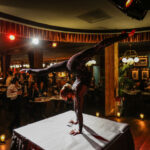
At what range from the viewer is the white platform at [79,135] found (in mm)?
1548

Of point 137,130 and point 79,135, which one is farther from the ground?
point 79,135

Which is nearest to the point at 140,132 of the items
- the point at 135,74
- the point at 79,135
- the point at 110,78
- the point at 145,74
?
the point at 110,78

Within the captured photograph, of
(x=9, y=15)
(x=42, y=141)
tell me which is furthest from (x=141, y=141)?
(x=9, y=15)

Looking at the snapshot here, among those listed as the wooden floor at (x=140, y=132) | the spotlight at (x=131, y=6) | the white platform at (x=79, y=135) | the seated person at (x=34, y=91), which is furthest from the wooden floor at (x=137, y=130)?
the spotlight at (x=131, y=6)

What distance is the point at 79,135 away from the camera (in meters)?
1.77

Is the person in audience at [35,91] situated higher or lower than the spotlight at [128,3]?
lower

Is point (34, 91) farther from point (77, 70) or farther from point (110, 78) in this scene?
point (77, 70)

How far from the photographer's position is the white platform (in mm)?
1548

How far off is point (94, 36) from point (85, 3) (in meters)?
1.96

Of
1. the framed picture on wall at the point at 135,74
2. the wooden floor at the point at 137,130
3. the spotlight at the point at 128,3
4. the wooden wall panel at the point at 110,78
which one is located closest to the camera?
the spotlight at the point at 128,3

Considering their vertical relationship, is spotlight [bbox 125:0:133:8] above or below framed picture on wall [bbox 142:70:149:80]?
above

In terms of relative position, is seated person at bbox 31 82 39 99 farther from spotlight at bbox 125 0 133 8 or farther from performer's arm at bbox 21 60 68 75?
spotlight at bbox 125 0 133 8

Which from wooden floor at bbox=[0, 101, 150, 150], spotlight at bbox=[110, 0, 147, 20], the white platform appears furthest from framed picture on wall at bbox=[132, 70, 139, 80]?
the white platform

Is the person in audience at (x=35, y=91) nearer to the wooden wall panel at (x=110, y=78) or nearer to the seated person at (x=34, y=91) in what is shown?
the seated person at (x=34, y=91)
